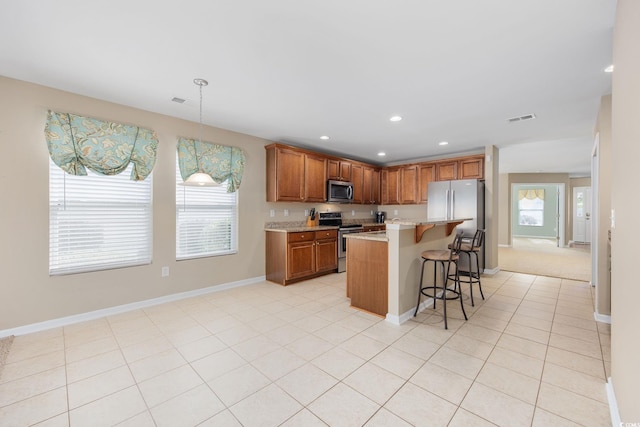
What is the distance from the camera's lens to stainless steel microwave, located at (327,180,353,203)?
552 cm

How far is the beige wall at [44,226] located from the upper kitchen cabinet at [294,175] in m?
1.21

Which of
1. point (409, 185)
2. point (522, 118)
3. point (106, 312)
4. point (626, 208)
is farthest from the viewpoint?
point (409, 185)

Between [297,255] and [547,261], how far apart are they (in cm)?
616

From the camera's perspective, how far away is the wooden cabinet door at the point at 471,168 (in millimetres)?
5211

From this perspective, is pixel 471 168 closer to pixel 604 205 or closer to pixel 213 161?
pixel 604 205

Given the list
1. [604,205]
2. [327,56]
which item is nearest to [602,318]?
[604,205]

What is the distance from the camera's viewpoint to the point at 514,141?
4844 millimetres

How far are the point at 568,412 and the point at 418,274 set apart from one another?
176cm

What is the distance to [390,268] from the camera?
3033 millimetres

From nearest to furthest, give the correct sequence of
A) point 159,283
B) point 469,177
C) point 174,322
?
point 174,322, point 159,283, point 469,177

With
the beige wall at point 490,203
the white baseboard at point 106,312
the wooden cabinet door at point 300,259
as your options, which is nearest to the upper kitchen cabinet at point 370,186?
the wooden cabinet door at point 300,259

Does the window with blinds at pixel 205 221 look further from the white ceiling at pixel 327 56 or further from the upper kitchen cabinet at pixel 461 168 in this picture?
the upper kitchen cabinet at pixel 461 168

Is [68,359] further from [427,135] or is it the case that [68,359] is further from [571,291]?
[571,291]

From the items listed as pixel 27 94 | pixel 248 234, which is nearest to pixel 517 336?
pixel 248 234
